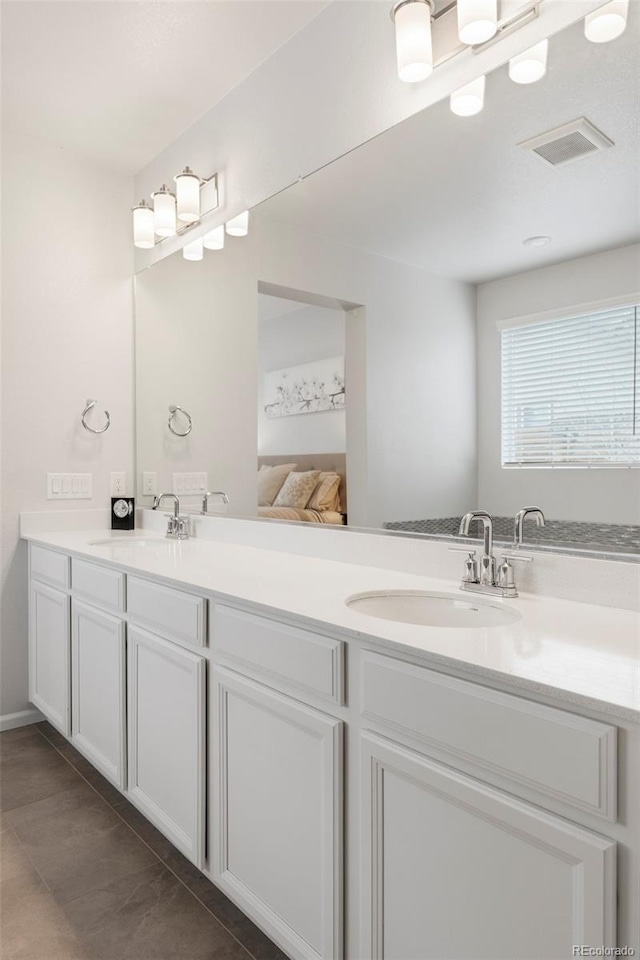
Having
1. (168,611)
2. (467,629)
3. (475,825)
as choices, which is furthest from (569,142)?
(168,611)

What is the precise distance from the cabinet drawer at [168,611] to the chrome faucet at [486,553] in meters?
0.69

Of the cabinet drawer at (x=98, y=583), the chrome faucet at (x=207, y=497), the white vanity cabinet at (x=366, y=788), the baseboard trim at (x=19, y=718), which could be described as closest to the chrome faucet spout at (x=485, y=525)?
the white vanity cabinet at (x=366, y=788)

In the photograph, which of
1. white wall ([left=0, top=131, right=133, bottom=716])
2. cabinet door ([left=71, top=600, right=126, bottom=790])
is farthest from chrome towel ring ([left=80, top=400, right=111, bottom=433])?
cabinet door ([left=71, top=600, right=126, bottom=790])

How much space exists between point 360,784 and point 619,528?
731mm

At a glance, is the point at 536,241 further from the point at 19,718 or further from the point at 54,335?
the point at 19,718

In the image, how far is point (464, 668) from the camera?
0.95 m

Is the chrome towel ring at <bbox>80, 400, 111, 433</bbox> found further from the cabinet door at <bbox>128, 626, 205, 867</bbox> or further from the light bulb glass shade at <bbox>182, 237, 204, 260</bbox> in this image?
the cabinet door at <bbox>128, 626, 205, 867</bbox>

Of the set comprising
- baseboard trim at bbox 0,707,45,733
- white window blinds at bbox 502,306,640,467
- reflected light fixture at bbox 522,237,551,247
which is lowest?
baseboard trim at bbox 0,707,45,733

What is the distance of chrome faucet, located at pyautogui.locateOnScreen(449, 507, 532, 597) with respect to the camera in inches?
55.0

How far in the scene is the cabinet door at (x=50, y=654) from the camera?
2350 millimetres

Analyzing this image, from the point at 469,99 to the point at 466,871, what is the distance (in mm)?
1653

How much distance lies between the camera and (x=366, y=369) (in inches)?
71.7

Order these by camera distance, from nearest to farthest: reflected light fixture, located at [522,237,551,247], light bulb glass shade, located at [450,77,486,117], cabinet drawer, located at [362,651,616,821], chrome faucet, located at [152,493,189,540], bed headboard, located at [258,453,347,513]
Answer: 1. cabinet drawer, located at [362,651,616,821]
2. reflected light fixture, located at [522,237,551,247]
3. light bulb glass shade, located at [450,77,486,117]
4. bed headboard, located at [258,453,347,513]
5. chrome faucet, located at [152,493,189,540]

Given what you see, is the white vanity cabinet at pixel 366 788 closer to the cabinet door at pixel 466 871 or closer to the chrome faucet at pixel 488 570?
the cabinet door at pixel 466 871
